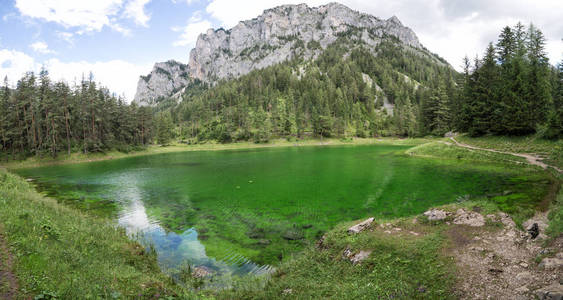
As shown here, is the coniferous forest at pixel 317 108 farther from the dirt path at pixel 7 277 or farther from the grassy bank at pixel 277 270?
the dirt path at pixel 7 277

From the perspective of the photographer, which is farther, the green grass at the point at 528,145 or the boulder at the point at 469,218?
the green grass at the point at 528,145

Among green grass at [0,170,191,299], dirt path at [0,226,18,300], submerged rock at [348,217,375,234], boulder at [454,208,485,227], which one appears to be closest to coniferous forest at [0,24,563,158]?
boulder at [454,208,485,227]

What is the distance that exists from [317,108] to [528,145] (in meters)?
97.1

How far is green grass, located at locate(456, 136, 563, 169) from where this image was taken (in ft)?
88.5

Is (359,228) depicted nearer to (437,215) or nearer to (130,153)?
(437,215)

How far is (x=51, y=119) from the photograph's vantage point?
200ft

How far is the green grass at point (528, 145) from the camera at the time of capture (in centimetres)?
2697

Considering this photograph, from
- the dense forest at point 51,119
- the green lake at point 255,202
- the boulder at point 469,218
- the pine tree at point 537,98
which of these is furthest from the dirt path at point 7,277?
the dense forest at point 51,119

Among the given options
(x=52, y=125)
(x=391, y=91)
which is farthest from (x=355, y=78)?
(x=52, y=125)

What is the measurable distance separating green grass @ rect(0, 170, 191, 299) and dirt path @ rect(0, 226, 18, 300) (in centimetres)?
12

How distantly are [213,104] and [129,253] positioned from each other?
14034 cm

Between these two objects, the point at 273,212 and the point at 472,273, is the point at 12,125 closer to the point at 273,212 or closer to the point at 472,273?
the point at 273,212

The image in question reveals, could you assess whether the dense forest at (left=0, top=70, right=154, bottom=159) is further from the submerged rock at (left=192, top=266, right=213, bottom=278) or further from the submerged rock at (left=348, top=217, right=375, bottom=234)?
the submerged rock at (left=348, top=217, right=375, bottom=234)

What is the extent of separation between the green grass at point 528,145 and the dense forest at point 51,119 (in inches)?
3655
